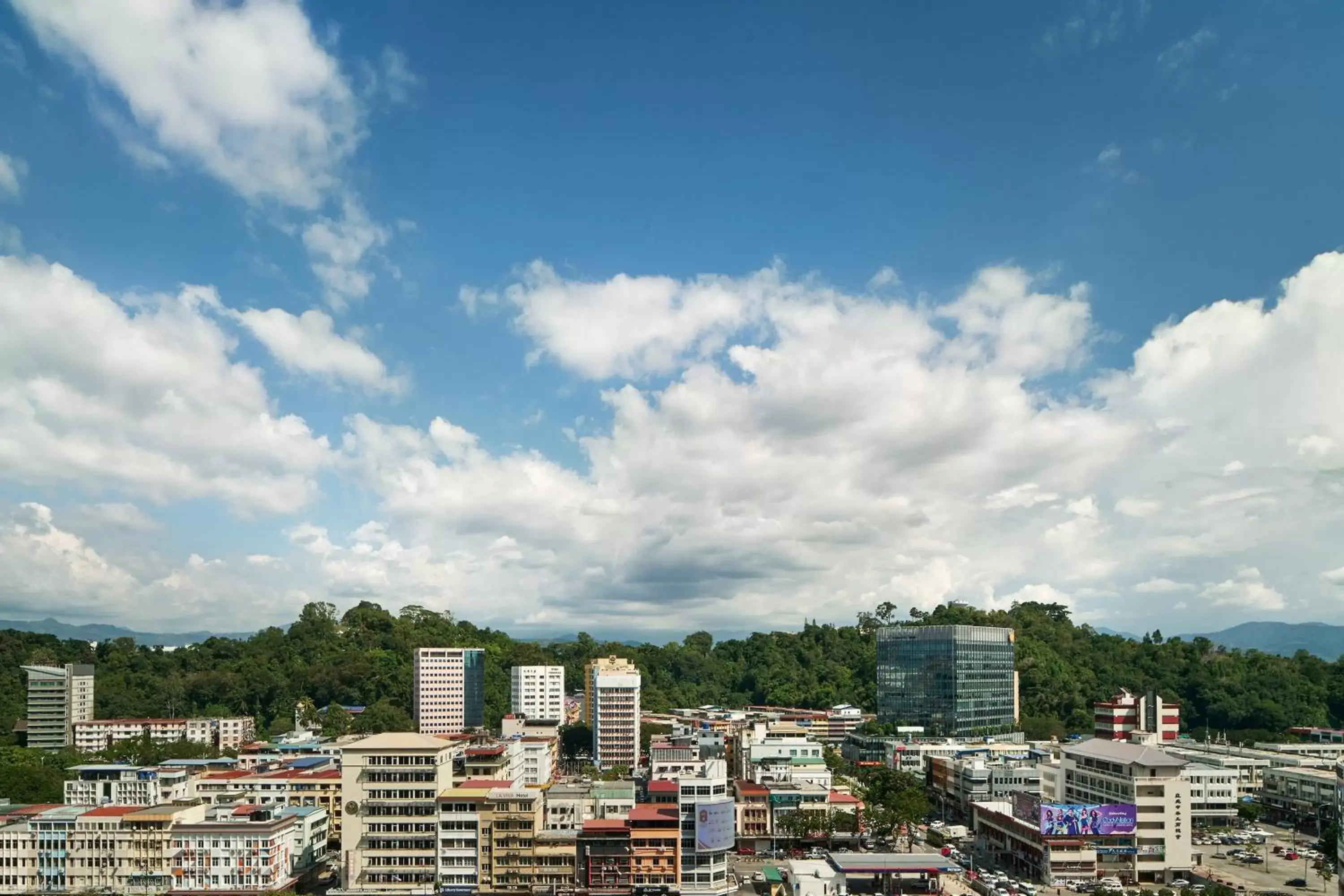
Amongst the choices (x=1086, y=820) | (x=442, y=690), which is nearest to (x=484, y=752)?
(x=1086, y=820)

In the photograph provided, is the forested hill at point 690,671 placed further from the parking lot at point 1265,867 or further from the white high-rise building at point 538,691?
the parking lot at point 1265,867

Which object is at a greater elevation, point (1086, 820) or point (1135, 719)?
point (1135, 719)

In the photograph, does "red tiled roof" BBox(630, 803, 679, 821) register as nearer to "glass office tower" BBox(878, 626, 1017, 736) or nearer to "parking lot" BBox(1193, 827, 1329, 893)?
"parking lot" BBox(1193, 827, 1329, 893)

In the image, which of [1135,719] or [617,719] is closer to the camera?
[1135,719]

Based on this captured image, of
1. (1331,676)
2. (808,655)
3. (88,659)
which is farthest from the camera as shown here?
(808,655)

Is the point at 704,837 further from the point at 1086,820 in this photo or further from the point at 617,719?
the point at 617,719

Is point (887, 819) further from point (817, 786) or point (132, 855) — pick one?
point (132, 855)

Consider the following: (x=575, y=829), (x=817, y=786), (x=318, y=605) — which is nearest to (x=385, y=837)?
(x=575, y=829)

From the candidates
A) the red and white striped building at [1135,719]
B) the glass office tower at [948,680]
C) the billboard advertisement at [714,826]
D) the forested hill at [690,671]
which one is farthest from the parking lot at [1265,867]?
the forested hill at [690,671]

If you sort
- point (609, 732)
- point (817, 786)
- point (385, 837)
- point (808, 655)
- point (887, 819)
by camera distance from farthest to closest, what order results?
point (808, 655) → point (609, 732) → point (817, 786) → point (887, 819) → point (385, 837)
